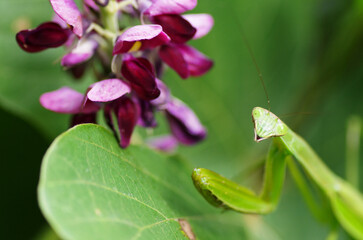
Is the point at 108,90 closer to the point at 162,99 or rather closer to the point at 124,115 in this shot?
the point at 124,115

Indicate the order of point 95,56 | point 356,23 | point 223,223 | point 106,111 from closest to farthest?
point 106,111
point 95,56
point 223,223
point 356,23

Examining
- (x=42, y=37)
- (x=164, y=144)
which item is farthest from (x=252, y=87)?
(x=42, y=37)

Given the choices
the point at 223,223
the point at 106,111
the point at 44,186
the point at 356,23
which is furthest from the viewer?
the point at 356,23

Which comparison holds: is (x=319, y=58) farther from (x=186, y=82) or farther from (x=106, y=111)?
(x=106, y=111)

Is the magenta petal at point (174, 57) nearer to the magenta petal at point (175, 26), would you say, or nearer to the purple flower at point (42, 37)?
the magenta petal at point (175, 26)

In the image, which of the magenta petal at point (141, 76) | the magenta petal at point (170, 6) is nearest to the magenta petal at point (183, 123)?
the magenta petal at point (141, 76)

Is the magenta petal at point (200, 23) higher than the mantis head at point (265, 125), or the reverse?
the magenta petal at point (200, 23)

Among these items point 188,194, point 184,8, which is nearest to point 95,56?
point 184,8
